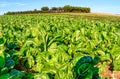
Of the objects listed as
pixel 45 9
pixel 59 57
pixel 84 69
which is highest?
pixel 84 69

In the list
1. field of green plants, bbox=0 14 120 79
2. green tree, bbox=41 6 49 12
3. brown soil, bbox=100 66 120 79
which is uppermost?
field of green plants, bbox=0 14 120 79

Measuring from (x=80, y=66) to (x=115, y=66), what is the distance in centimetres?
229

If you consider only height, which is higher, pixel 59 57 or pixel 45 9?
pixel 59 57

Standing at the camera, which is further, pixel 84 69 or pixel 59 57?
pixel 59 57

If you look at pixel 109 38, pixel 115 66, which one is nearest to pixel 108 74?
pixel 115 66

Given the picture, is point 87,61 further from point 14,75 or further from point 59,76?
point 14,75

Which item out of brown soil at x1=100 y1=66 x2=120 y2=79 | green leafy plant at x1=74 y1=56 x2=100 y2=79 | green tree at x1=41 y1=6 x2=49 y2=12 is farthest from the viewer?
green tree at x1=41 y1=6 x2=49 y2=12

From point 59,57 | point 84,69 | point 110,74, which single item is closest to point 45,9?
point 110,74

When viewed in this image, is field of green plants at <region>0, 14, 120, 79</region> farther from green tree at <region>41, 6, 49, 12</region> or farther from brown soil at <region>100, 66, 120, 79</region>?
green tree at <region>41, 6, 49, 12</region>

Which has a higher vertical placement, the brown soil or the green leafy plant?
the green leafy plant

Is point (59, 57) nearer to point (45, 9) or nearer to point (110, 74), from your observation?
point (110, 74)

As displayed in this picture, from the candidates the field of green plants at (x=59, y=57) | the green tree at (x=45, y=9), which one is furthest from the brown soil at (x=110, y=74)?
the green tree at (x=45, y=9)

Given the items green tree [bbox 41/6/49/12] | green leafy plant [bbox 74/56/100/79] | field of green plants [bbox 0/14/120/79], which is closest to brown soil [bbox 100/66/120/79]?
field of green plants [bbox 0/14/120/79]

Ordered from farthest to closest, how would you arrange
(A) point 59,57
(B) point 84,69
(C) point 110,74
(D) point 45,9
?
1. (D) point 45,9
2. (C) point 110,74
3. (A) point 59,57
4. (B) point 84,69
